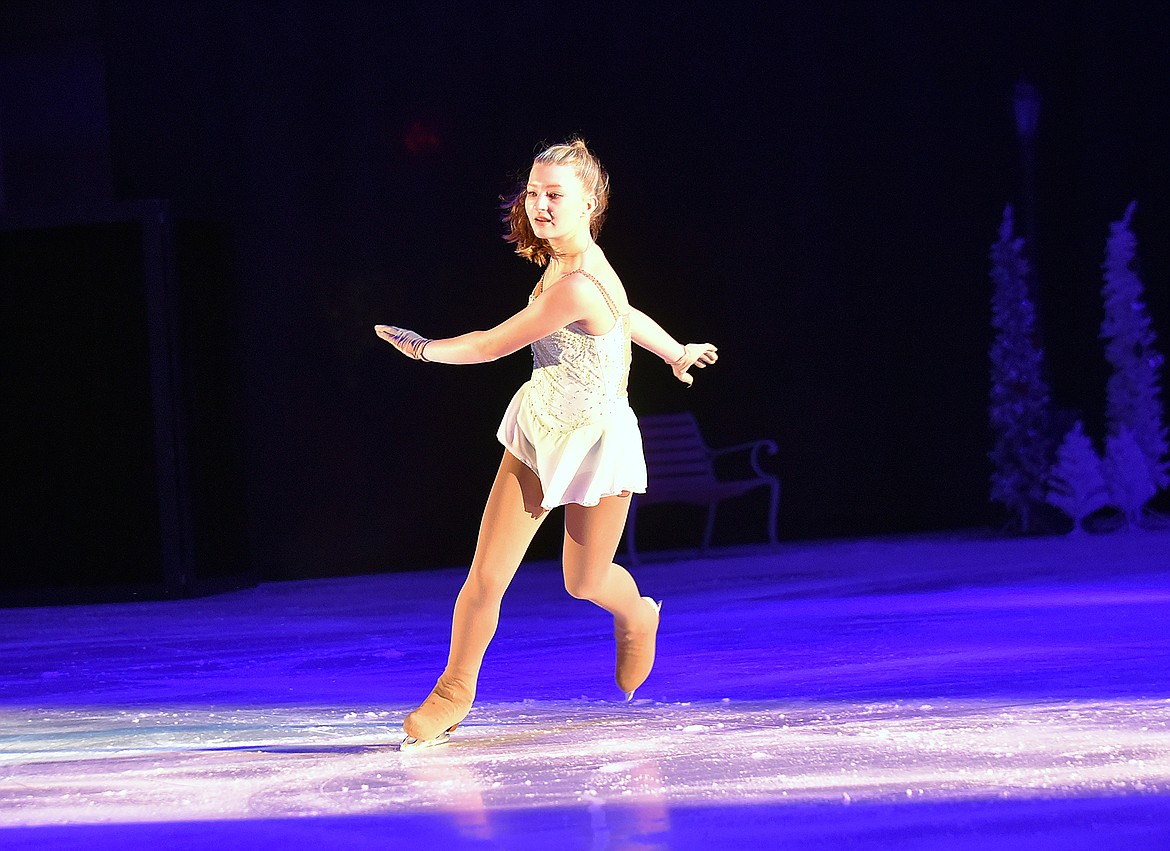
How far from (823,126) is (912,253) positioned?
884 millimetres

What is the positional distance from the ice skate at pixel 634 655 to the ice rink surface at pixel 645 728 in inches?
2.8

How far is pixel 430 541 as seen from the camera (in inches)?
348

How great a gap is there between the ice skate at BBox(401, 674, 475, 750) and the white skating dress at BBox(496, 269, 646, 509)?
424 mm

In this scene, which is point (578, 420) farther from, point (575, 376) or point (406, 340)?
point (406, 340)

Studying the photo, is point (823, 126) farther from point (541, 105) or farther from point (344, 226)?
point (344, 226)

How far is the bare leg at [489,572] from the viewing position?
3.39 m

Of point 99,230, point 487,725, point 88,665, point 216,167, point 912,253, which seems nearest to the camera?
point 487,725

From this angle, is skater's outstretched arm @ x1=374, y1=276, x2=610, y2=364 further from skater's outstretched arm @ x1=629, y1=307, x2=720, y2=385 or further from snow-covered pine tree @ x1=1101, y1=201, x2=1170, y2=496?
snow-covered pine tree @ x1=1101, y1=201, x2=1170, y2=496

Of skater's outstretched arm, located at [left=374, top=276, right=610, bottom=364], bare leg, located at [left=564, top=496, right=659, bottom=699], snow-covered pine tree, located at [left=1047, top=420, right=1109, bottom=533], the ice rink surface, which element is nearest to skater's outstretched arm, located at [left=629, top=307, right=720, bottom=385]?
skater's outstretched arm, located at [left=374, top=276, right=610, bottom=364]

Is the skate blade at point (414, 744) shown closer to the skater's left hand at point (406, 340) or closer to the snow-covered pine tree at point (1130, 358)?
the skater's left hand at point (406, 340)

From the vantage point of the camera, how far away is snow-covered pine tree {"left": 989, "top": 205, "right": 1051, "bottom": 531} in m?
8.66

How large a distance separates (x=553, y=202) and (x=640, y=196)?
18.7 ft

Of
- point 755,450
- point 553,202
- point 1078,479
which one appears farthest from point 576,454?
A: point 1078,479

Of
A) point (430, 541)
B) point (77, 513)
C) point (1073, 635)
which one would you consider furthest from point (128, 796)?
point (430, 541)
